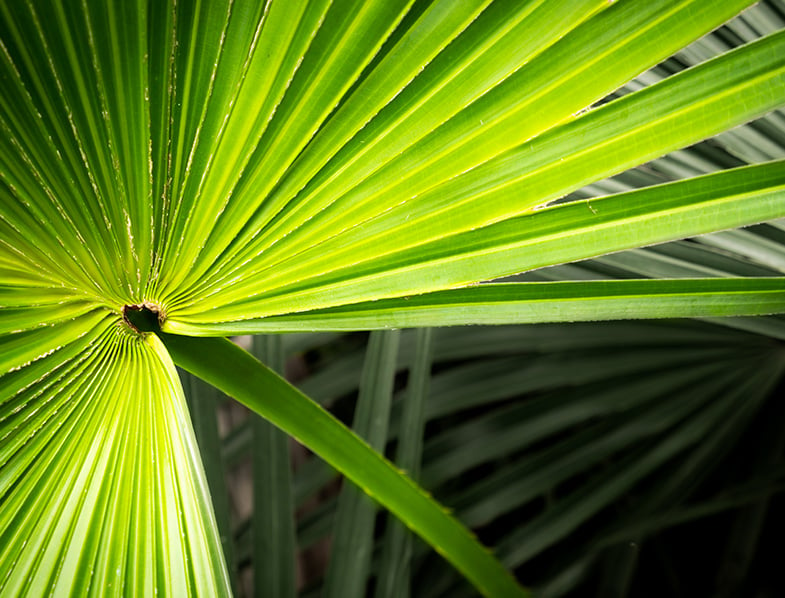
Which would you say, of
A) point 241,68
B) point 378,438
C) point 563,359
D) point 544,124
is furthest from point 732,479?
point 241,68

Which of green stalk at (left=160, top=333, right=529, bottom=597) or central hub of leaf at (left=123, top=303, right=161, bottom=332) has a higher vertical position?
central hub of leaf at (left=123, top=303, right=161, bottom=332)

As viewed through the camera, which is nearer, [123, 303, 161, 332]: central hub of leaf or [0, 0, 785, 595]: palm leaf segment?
[0, 0, 785, 595]: palm leaf segment

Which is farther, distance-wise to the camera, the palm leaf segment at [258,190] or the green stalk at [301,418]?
the green stalk at [301,418]

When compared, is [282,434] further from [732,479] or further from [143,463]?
[732,479]

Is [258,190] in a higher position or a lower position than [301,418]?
higher

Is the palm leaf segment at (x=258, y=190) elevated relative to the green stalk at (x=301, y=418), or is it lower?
elevated

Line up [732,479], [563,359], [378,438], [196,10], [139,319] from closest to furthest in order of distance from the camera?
[196,10] < [139,319] < [378,438] < [563,359] < [732,479]
